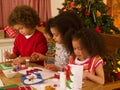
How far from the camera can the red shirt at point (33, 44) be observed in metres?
2.34

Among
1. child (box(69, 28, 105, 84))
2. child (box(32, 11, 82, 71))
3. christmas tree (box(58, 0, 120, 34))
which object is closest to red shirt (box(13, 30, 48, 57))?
child (box(32, 11, 82, 71))

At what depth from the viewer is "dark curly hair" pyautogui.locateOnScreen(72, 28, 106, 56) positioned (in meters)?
1.60

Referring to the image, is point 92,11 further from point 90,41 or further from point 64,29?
point 90,41

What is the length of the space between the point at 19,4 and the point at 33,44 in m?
→ 1.58

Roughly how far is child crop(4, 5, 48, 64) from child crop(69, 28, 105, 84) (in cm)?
69

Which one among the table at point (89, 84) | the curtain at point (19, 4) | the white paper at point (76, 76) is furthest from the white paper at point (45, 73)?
the curtain at point (19, 4)

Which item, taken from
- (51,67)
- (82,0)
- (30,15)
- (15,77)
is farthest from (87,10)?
(15,77)

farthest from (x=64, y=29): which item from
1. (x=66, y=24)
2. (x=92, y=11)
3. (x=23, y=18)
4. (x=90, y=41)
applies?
(x=92, y=11)

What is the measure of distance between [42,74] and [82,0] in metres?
1.39

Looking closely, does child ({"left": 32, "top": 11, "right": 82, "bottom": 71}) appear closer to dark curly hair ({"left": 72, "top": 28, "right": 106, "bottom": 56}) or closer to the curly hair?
dark curly hair ({"left": 72, "top": 28, "right": 106, "bottom": 56})

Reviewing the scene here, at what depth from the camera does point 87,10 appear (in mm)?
2832

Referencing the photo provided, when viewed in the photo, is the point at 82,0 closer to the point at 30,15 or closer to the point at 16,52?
the point at 30,15

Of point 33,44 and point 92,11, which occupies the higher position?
point 92,11

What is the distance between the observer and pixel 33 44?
236 cm
